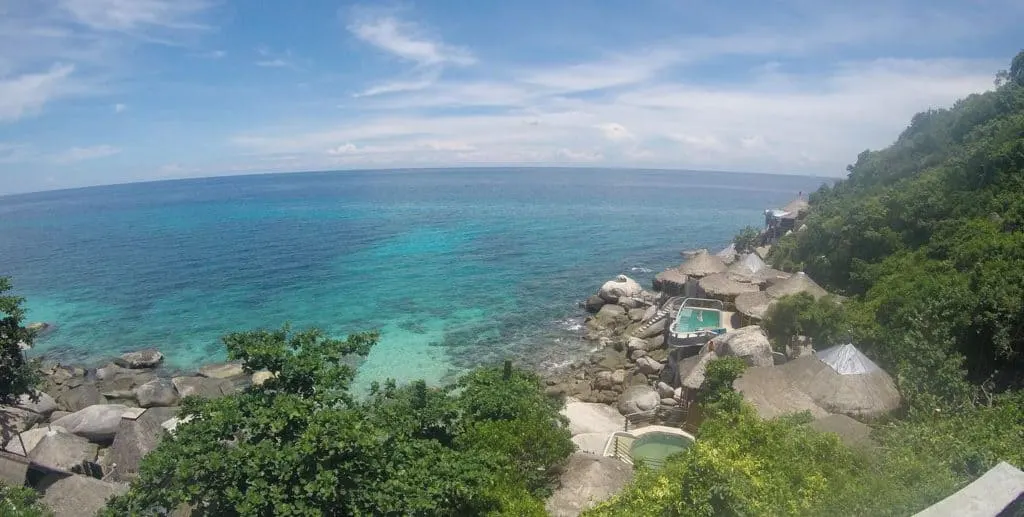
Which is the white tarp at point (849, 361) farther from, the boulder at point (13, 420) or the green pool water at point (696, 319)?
the boulder at point (13, 420)

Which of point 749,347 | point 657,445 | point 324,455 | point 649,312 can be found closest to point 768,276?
point 649,312

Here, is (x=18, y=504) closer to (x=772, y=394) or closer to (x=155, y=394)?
(x=155, y=394)

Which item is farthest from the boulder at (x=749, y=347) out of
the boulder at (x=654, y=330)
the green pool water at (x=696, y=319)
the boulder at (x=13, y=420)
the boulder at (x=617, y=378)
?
the boulder at (x=13, y=420)

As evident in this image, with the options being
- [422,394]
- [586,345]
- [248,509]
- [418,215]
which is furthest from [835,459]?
[418,215]

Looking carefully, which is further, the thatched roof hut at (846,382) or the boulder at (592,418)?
the boulder at (592,418)

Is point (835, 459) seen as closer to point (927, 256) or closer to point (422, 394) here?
point (422, 394)

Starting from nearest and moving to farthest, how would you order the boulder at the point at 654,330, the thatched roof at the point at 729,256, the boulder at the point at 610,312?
the boulder at the point at 654,330 → the boulder at the point at 610,312 → the thatched roof at the point at 729,256

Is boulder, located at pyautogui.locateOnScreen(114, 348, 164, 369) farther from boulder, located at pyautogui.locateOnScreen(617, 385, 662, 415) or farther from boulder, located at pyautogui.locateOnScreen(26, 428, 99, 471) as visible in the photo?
boulder, located at pyautogui.locateOnScreen(617, 385, 662, 415)
